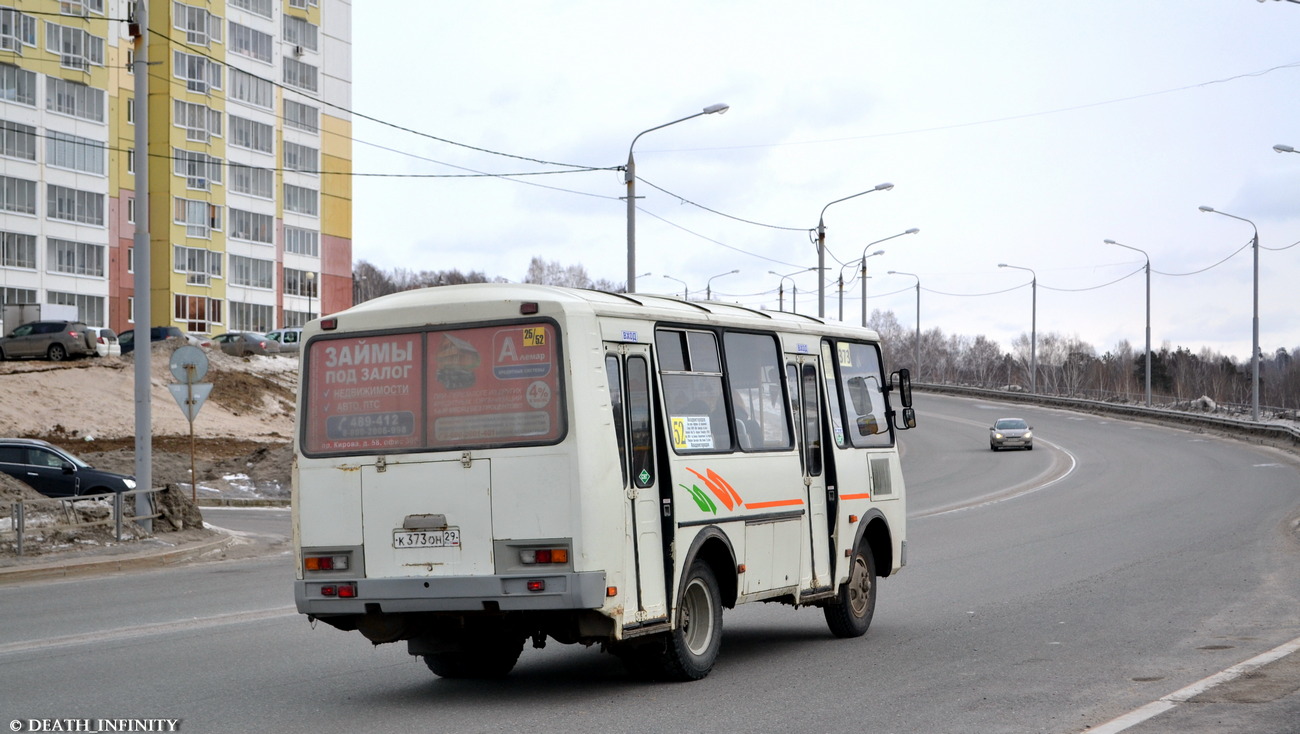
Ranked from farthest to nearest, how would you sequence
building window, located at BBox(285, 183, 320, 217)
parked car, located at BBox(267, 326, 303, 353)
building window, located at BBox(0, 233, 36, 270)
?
building window, located at BBox(285, 183, 320, 217) < parked car, located at BBox(267, 326, 303, 353) < building window, located at BBox(0, 233, 36, 270)

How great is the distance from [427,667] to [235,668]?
→ 144cm

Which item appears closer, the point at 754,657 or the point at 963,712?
the point at 963,712

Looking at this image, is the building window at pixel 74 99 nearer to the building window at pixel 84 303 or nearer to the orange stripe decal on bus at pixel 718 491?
the building window at pixel 84 303

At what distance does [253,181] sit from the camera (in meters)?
87.2

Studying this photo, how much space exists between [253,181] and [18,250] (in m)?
18.2

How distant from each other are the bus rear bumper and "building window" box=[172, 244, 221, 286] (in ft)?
254

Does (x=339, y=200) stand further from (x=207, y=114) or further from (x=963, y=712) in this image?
(x=963, y=712)

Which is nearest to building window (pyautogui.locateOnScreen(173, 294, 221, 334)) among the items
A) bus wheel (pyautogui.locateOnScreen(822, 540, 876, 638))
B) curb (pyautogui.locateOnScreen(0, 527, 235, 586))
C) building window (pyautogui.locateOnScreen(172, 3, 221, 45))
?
building window (pyautogui.locateOnScreen(172, 3, 221, 45))

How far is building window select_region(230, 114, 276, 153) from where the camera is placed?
281 ft

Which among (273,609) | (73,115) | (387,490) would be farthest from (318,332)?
(73,115)

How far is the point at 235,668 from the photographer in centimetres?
1035

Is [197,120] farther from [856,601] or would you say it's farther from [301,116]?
[856,601]

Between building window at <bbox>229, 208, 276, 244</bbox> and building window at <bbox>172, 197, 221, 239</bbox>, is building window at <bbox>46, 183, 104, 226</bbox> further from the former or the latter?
building window at <bbox>229, 208, 276, 244</bbox>

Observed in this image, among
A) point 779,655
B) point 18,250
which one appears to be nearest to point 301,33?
point 18,250
